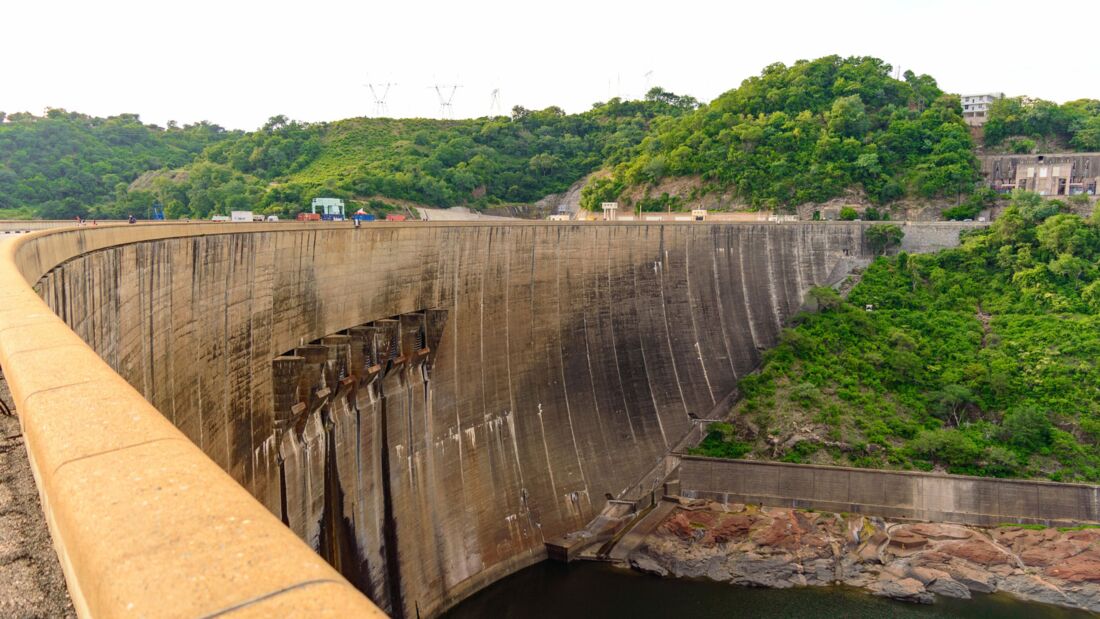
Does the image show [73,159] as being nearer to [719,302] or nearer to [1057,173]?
[719,302]

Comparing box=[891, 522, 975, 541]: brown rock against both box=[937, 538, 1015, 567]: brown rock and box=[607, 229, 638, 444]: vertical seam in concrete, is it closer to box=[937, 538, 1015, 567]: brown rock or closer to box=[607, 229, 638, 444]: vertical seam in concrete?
box=[937, 538, 1015, 567]: brown rock

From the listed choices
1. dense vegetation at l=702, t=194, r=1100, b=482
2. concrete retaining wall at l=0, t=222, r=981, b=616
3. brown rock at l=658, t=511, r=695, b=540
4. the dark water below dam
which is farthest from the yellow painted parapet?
dense vegetation at l=702, t=194, r=1100, b=482

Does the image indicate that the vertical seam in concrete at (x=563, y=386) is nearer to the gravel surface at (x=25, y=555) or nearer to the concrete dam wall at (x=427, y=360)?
the concrete dam wall at (x=427, y=360)

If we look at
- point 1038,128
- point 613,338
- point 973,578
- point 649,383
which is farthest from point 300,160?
point 973,578

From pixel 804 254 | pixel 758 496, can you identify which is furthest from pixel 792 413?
pixel 804 254

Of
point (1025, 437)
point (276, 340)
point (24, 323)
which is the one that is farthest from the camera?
point (1025, 437)

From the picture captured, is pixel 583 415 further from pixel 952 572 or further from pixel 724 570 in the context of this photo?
pixel 952 572

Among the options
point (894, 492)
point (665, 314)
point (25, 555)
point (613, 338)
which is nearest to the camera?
point (25, 555)
